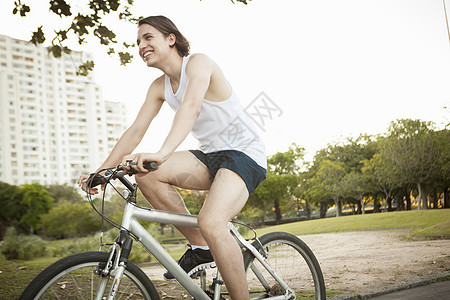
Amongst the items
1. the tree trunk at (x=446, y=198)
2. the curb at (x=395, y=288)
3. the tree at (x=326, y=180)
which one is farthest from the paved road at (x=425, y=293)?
the tree at (x=326, y=180)

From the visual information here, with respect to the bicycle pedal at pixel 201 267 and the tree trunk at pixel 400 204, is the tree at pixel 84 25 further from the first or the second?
the tree trunk at pixel 400 204

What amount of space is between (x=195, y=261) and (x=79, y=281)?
0.56 metres

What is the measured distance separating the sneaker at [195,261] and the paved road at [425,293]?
4.97 feet

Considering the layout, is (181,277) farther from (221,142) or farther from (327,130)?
(327,130)

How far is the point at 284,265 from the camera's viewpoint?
6.88 ft

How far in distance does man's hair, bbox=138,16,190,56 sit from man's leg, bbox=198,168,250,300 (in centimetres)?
58

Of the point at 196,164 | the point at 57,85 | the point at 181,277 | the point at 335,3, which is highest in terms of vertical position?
the point at 57,85

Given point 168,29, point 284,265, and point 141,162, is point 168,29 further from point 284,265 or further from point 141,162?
point 284,265

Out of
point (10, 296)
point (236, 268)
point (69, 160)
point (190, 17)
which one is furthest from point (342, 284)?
point (69, 160)

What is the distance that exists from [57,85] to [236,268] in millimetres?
85384

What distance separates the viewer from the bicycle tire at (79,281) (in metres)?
1.23

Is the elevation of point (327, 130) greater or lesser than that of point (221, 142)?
greater

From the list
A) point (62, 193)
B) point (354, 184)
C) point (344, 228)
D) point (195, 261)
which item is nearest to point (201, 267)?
point (195, 261)

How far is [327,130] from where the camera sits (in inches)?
858
